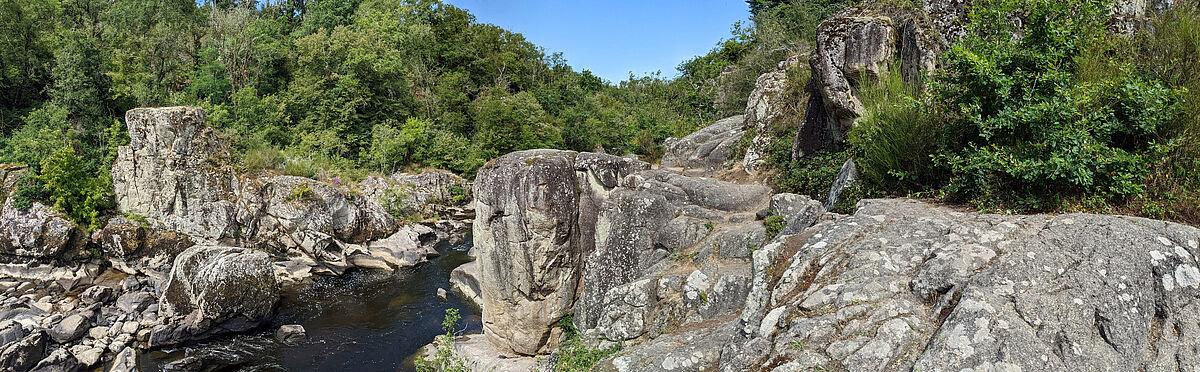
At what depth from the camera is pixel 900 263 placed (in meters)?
5.79

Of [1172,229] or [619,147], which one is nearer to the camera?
[1172,229]

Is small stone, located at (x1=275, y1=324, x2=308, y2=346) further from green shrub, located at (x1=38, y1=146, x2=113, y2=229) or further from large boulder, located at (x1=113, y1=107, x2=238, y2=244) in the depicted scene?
green shrub, located at (x1=38, y1=146, x2=113, y2=229)

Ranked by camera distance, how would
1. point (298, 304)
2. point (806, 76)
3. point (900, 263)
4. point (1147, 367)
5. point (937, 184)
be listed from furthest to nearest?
point (298, 304)
point (806, 76)
point (937, 184)
point (900, 263)
point (1147, 367)

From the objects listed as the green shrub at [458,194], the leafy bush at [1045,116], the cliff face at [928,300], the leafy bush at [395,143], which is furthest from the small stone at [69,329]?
the leafy bush at [1045,116]

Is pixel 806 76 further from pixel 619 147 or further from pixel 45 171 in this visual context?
pixel 45 171

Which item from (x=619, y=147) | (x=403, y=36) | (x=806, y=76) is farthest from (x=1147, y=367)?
(x=403, y=36)

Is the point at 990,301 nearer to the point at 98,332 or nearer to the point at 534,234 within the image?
the point at 534,234

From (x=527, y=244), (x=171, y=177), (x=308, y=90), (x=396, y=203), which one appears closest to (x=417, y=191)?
(x=396, y=203)

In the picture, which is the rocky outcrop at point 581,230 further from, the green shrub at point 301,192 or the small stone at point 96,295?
the green shrub at point 301,192

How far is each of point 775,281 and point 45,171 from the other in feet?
99.2

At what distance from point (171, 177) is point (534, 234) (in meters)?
21.1

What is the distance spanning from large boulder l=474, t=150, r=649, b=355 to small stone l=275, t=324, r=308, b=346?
6.89 metres

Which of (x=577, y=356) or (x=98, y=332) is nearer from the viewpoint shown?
(x=577, y=356)

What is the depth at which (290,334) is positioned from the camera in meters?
18.3
